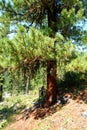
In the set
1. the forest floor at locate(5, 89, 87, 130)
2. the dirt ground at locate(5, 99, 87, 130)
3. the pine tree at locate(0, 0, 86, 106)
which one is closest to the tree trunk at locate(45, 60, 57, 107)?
the pine tree at locate(0, 0, 86, 106)

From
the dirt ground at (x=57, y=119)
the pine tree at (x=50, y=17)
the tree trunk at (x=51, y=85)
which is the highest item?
the pine tree at (x=50, y=17)

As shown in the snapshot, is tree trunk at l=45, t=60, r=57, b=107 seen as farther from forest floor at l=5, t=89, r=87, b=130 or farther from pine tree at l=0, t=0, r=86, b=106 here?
forest floor at l=5, t=89, r=87, b=130

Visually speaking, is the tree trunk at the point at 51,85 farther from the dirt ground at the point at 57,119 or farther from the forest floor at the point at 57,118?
the dirt ground at the point at 57,119

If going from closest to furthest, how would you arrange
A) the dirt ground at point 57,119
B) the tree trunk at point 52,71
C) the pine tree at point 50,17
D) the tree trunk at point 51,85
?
1. the dirt ground at point 57,119
2. the pine tree at point 50,17
3. the tree trunk at point 52,71
4. the tree trunk at point 51,85

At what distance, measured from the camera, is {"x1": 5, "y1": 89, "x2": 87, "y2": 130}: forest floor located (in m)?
14.1

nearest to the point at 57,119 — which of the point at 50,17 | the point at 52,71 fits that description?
the point at 52,71

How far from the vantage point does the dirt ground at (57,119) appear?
14.1 m

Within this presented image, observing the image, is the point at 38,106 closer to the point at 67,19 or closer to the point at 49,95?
the point at 49,95

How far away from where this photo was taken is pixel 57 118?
15023 mm

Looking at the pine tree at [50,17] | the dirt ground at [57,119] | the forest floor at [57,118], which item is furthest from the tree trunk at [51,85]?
the dirt ground at [57,119]

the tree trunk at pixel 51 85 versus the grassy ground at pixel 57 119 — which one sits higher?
the tree trunk at pixel 51 85

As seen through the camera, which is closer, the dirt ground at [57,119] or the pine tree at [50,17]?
the dirt ground at [57,119]

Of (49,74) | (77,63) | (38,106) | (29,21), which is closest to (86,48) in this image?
(77,63)

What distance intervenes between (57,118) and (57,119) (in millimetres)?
93
